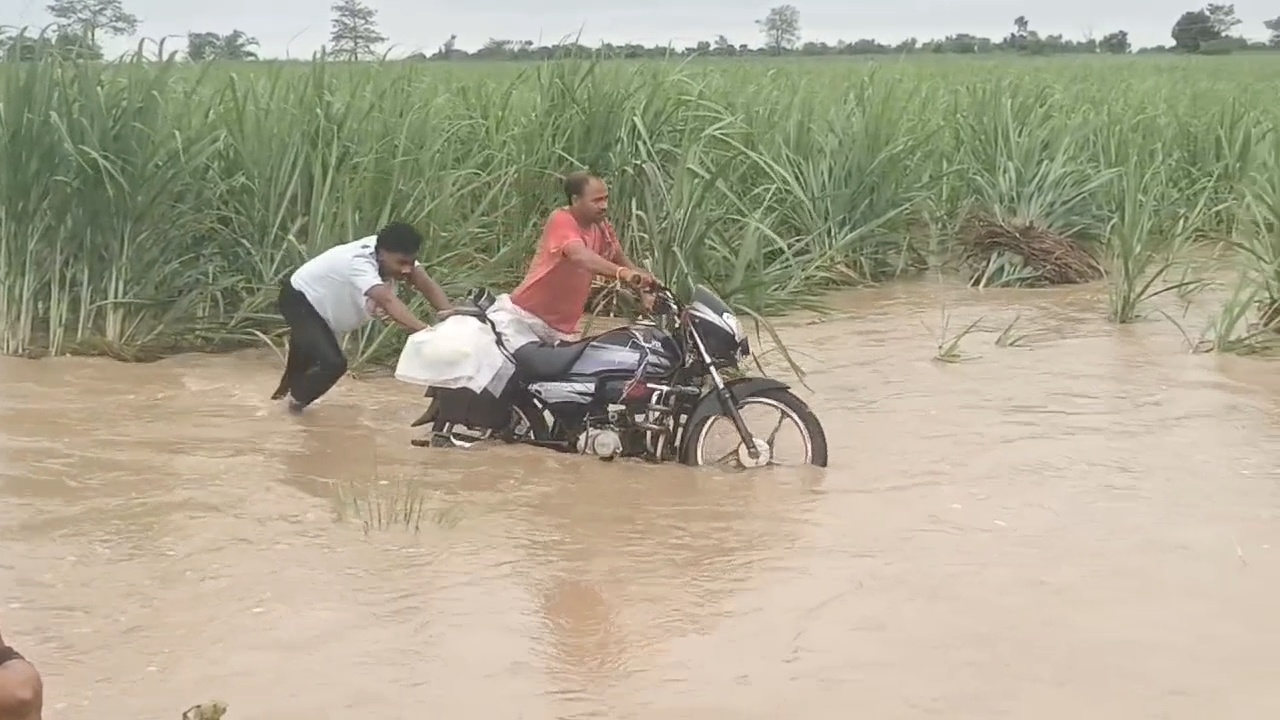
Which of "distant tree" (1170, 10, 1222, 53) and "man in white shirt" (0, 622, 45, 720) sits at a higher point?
"distant tree" (1170, 10, 1222, 53)

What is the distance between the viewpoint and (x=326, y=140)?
8461mm

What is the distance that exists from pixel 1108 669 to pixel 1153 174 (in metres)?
9.27

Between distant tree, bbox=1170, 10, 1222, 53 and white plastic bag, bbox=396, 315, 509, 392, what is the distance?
56.3 m

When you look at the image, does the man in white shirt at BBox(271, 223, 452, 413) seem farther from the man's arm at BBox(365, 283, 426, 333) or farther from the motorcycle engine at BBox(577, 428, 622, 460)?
the motorcycle engine at BBox(577, 428, 622, 460)

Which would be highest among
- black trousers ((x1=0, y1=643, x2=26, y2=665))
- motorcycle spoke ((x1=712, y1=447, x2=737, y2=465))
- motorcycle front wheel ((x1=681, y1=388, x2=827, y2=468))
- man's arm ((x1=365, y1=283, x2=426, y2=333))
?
man's arm ((x1=365, y1=283, x2=426, y2=333))

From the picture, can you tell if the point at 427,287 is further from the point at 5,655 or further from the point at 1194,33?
the point at 1194,33

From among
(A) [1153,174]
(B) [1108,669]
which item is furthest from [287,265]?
(A) [1153,174]

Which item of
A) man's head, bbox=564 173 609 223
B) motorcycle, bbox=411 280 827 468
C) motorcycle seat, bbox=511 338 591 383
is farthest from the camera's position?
man's head, bbox=564 173 609 223

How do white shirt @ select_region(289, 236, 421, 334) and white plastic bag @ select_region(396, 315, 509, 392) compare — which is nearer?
white plastic bag @ select_region(396, 315, 509, 392)

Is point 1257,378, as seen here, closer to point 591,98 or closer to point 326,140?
point 591,98

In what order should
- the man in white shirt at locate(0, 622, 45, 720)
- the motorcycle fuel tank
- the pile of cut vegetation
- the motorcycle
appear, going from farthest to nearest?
the pile of cut vegetation
the motorcycle fuel tank
the motorcycle
the man in white shirt at locate(0, 622, 45, 720)

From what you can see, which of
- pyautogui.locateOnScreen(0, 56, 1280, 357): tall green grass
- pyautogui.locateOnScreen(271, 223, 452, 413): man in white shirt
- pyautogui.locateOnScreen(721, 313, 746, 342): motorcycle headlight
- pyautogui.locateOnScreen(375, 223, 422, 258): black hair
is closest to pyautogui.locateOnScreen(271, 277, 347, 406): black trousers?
pyautogui.locateOnScreen(271, 223, 452, 413): man in white shirt

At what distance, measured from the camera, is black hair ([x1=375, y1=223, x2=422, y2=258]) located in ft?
22.5

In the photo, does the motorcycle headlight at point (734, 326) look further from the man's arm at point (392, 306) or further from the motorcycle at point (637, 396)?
the man's arm at point (392, 306)
